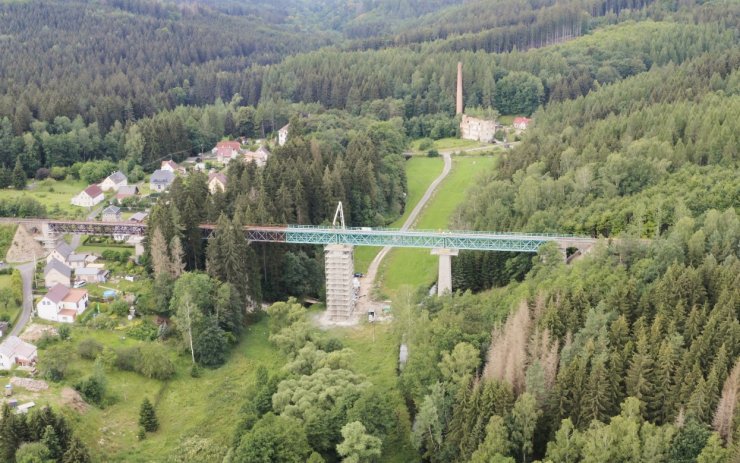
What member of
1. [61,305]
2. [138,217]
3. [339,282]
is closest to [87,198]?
[138,217]

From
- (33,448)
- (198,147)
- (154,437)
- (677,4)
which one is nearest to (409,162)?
(198,147)

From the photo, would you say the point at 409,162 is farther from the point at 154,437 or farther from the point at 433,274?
the point at 154,437

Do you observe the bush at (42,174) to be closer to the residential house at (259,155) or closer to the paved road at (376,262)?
the residential house at (259,155)

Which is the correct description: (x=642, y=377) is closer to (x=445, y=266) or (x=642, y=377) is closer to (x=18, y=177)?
(x=445, y=266)

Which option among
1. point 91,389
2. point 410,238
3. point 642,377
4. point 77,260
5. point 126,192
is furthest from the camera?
point 126,192

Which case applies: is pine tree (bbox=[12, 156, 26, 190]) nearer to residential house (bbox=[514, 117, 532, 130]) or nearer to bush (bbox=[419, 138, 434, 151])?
bush (bbox=[419, 138, 434, 151])

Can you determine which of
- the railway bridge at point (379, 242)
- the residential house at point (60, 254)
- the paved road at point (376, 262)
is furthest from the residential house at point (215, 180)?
the railway bridge at point (379, 242)
